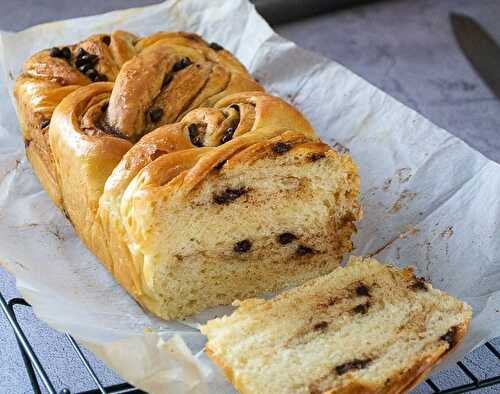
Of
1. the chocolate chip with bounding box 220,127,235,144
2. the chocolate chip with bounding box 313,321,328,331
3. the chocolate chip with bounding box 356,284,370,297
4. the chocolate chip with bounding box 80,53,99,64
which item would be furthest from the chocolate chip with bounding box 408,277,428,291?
the chocolate chip with bounding box 80,53,99,64

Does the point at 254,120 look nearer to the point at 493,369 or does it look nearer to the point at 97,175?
the point at 97,175

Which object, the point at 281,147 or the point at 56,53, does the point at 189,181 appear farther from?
the point at 56,53

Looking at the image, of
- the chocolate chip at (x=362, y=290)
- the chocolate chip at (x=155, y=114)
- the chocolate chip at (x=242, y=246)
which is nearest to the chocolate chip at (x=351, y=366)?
the chocolate chip at (x=362, y=290)

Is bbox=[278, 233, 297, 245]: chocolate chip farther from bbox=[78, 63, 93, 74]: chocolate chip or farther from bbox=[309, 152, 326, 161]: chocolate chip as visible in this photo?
bbox=[78, 63, 93, 74]: chocolate chip

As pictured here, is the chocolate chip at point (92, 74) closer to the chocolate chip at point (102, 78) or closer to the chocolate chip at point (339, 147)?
the chocolate chip at point (102, 78)

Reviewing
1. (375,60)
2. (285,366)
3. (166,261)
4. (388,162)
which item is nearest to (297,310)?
(285,366)

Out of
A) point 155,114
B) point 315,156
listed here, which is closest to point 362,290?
point 315,156
